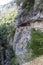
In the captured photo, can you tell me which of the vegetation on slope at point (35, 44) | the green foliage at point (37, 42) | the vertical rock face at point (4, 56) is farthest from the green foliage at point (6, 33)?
the green foliage at point (37, 42)

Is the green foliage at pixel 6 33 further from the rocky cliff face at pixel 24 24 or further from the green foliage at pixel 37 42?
the green foliage at pixel 37 42

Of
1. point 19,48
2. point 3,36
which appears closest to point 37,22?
point 19,48

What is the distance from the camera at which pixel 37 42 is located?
1158 centimetres

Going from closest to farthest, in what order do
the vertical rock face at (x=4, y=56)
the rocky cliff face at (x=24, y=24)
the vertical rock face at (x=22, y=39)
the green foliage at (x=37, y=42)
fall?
1. the green foliage at (x=37, y=42)
2. the rocky cliff face at (x=24, y=24)
3. the vertical rock face at (x=22, y=39)
4. the vertical rock face at (x=4, y=56)

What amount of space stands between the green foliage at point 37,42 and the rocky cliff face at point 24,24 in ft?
3.70

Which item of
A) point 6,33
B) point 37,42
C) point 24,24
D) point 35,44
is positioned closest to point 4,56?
point 6,33

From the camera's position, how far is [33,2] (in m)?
14.8

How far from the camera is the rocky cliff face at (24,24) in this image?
13.3 meters

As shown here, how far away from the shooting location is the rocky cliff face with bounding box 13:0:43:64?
1329 cm

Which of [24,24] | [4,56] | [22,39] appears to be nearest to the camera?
[22,39]

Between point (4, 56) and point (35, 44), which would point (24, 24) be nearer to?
point (35, 44)

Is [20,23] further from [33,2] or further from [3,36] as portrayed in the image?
[3,36]

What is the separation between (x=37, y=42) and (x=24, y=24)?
3514mm

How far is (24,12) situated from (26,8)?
33 centimetres
